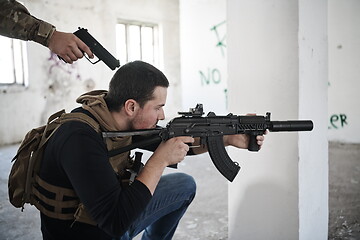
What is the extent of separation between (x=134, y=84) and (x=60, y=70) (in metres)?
4.84

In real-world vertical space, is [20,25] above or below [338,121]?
above

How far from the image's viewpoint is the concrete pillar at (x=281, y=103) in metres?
1.52

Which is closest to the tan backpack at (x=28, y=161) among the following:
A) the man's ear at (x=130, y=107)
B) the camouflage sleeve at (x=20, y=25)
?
the man's ear at (x=130, y=107)

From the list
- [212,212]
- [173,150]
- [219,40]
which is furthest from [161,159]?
[219,40]

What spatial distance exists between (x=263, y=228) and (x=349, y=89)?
11.3 ft

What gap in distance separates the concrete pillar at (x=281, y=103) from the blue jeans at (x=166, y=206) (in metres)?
0.35

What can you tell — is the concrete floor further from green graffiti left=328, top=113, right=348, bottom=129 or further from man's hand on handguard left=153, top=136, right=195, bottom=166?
green graffiti left=328, top=113, right=348, bottom=129

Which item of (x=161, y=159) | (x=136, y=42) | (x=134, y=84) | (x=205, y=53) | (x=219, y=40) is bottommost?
(x=161, y=159)

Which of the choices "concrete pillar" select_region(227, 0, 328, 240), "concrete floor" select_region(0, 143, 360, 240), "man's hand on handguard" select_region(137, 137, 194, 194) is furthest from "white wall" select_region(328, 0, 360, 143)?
"man's hand on handguard" select_region(137, 137, 194, 194)

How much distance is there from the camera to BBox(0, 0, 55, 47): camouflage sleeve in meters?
1.38

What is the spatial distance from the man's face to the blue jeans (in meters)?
0.35

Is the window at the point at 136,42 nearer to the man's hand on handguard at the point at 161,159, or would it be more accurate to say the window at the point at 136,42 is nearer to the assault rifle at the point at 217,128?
the assault rifle at the point at 217,128

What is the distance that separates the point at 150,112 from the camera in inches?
→ 49.9

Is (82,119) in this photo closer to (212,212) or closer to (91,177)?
(91,177)
